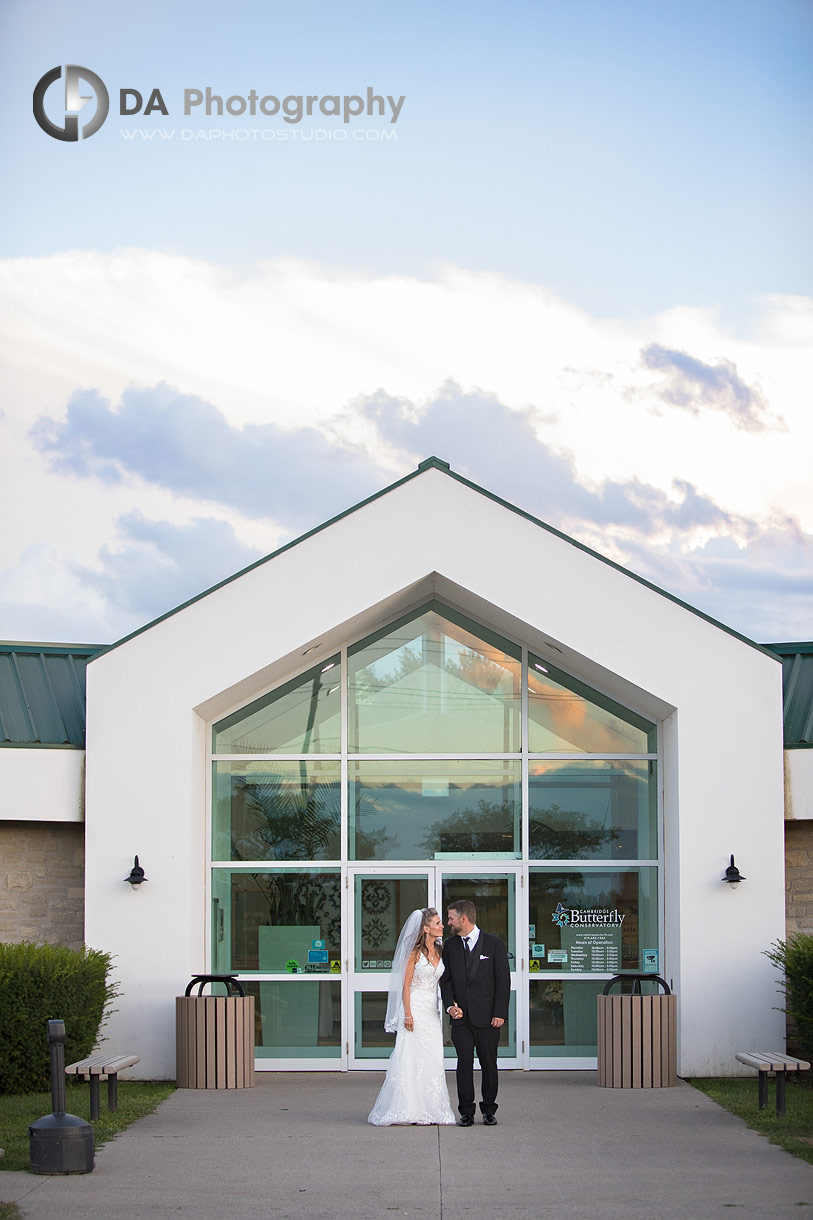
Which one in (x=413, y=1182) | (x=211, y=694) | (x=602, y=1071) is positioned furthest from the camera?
(x=211, y=694)

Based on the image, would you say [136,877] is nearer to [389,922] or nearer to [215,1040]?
[215,1040]

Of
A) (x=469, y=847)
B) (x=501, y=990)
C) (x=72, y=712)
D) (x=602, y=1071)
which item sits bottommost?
(x=602, y=1071)

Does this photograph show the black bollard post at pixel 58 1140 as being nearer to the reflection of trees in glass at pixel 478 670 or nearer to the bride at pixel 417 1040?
the bride at pixel 417 1040

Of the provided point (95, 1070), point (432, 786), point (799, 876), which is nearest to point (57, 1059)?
point (95, 1070)

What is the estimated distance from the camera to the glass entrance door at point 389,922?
13766mm

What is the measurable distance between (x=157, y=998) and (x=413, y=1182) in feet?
17.5

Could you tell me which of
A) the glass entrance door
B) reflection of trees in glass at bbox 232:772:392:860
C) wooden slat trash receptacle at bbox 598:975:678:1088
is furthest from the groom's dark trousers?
reflection of trees in glass at bbox 232:772:392:860

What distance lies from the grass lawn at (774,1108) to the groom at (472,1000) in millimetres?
2129

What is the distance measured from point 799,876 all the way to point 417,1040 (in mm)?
5425

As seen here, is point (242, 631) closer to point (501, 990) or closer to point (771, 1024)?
point (501, 990)

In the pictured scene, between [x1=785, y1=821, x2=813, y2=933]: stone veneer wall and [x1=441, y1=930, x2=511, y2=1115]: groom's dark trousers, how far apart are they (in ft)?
15.2

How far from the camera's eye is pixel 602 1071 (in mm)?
12539

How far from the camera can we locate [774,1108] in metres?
11.1

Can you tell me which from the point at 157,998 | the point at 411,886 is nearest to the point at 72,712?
the point at 157,998
